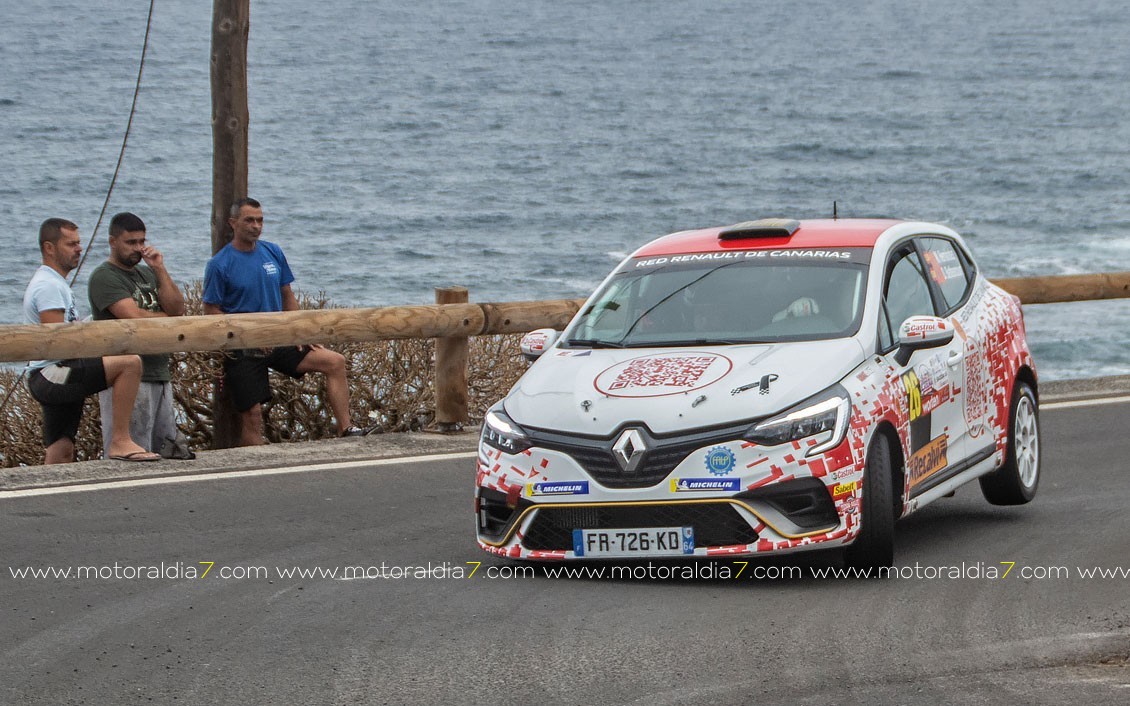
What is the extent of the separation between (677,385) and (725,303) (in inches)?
39.9

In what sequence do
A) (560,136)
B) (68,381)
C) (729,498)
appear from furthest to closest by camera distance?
(560,136) < (68,381) < (729,498)

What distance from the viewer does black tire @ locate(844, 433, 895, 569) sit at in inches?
299

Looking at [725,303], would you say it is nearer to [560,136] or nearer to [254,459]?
[254,459]

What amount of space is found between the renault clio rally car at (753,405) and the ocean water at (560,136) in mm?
16846

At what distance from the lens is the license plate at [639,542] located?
24.6 feet

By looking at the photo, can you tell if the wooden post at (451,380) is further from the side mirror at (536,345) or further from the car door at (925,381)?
the car door at (925,381)

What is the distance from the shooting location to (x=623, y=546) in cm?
757

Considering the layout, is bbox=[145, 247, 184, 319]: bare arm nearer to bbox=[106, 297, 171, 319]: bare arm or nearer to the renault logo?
bbox=[106, 297, 171, 319]: bare arm

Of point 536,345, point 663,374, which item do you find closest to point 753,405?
point 663,374

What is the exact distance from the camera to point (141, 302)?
37.6 feet

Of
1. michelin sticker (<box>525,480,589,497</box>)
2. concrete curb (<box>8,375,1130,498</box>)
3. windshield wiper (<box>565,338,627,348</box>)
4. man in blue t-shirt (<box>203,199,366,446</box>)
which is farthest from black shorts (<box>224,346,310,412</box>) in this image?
michelin sticker (<box>525,480,589,497</box>)

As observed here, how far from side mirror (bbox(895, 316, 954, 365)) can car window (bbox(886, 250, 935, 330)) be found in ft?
0.90

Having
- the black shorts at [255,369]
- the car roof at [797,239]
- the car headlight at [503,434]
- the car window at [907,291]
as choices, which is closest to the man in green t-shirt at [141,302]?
the black shorts at [255,369]

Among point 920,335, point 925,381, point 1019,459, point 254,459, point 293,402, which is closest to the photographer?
point 920,335
